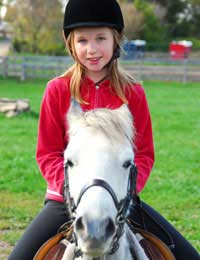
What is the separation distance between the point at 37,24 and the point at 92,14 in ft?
105

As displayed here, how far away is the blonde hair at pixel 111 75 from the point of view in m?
2.93

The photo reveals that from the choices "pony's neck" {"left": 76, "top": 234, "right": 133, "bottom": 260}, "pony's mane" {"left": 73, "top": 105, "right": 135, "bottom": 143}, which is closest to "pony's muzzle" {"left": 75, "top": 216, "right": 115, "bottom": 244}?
"pony's neck" {"left": 76, "top": 234, "right": 133, "bottom": 260}

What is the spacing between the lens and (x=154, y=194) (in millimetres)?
7516

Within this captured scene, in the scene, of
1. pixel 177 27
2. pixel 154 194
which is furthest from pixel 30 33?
pixel 154 194

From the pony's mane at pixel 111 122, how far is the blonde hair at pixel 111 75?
1.25 ft

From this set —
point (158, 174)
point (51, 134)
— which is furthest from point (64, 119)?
point (158, 174)

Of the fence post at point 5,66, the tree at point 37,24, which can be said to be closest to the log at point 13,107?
the fence post at point 5,66

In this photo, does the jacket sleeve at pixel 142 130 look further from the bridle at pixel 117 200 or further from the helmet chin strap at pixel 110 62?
the bridle at pixel 117 200

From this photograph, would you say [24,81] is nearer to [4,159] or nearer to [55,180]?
[4,159]

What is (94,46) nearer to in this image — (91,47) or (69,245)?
(91,47)

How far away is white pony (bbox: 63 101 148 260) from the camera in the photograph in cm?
206

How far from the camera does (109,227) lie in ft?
6.83

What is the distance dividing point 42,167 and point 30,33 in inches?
1320

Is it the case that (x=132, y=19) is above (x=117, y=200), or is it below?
below
